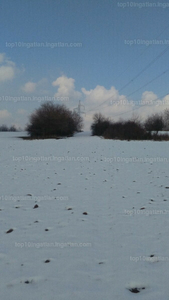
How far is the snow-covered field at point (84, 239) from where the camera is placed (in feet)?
9.78

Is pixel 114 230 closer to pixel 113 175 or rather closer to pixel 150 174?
pixel 113 175

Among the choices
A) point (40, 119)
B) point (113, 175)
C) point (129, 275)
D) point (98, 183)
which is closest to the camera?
point (129, 275)

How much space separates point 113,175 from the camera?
9.68 meters

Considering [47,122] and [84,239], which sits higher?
[47,122]

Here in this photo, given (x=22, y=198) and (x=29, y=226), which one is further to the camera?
(x=22, y=198)

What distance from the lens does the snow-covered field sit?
2980 millimetres

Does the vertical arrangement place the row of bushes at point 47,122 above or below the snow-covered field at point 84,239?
above

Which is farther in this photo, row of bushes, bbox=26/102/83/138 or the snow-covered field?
row of bushes, bbox=26/102/83/138

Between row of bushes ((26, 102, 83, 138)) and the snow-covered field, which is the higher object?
row of bushes ((26, 102, 83, 138))

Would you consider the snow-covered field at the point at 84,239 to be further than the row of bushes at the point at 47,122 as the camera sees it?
No

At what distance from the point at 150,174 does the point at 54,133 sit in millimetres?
40543

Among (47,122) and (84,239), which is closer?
(84,239)

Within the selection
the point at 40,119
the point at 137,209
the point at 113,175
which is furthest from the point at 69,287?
the point at 40,119

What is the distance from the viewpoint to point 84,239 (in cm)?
429
